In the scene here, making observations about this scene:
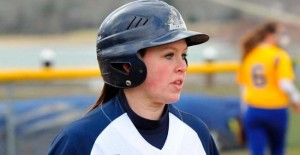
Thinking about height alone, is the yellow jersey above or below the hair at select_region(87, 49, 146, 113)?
below

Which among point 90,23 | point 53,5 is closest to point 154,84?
point 90,23

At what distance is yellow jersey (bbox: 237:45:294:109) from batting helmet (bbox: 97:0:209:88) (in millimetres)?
4777

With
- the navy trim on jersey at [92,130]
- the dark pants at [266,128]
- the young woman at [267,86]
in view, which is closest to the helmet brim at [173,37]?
the navy trim on jersey at [92,130]

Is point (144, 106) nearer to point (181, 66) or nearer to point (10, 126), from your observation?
point (181, 66)

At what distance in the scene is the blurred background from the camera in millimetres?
8492

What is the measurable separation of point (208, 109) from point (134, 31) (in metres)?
6.86

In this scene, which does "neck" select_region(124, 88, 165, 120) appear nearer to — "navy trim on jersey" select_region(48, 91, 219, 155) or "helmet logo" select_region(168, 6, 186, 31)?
"navy trim on jersey" select_region(48, 91, 219, 155)

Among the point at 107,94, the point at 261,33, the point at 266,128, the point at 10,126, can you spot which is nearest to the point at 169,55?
the point at 107,94

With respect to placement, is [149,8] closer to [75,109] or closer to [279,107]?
[279,107]

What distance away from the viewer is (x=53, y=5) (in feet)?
59.6

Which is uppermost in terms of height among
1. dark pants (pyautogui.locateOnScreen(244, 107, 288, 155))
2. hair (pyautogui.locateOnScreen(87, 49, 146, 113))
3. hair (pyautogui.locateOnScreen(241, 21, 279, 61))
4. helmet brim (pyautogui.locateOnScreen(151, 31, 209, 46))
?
helmet brim (pyautogui.locateOnScreen(151, 31, 209, 46))

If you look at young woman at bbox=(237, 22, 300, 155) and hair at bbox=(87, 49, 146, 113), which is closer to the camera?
hair at bbox=(87, 49, 146, 113)

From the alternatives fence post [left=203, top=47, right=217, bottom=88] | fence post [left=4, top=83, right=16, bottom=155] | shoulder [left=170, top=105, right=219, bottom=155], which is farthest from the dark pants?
shoulder [left=170, top=105, right=219, bottom=155]

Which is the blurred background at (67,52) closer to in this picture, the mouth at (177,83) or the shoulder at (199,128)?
the shoulder at (199,128)
